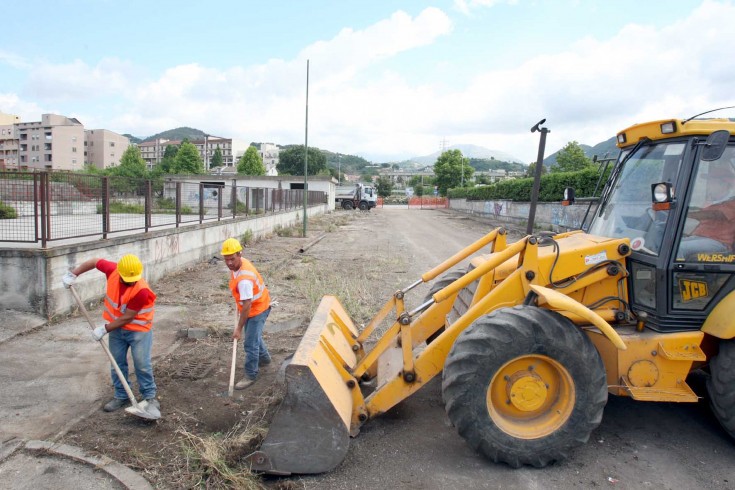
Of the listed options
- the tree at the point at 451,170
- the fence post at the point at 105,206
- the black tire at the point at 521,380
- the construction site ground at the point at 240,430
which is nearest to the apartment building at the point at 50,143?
the tree at the point at 451,170

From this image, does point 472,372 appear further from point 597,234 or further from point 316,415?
point 597,234

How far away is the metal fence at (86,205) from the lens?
7.20 metres

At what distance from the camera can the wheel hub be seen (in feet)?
12.6

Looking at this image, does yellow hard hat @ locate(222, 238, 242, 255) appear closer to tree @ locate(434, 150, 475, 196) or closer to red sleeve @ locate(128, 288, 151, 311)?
red sleeve @ locate(128, 288, 151, 311)

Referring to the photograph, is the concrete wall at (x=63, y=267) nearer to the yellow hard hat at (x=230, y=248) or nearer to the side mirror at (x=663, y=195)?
the yellow hard hat at (x=230, y=248)

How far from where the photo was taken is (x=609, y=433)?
14.4 ft

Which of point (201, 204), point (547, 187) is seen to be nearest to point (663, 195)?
point (201, 204)

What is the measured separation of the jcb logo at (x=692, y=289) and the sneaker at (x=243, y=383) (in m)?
3.96

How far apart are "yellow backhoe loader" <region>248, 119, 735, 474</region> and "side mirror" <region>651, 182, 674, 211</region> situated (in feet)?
0.05

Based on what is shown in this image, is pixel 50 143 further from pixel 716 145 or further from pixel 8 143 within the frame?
pixel 716 145

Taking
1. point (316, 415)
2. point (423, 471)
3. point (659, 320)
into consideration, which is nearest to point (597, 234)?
point (659, 320)

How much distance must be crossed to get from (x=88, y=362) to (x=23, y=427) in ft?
5.23

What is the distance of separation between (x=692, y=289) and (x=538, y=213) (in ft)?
81.6

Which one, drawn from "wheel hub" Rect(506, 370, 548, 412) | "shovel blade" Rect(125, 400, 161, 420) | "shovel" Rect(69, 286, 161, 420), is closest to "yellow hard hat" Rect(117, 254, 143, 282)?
"shovel" Rect(69, 286, 161, 420)
